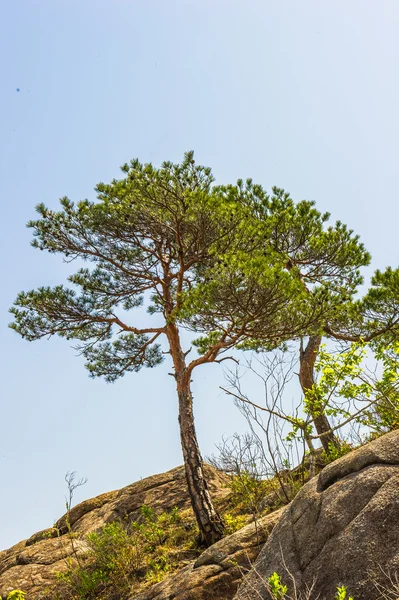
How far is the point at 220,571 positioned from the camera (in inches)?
236

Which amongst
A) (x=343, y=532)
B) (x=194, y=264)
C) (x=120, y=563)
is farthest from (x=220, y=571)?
(x=194, y=264)

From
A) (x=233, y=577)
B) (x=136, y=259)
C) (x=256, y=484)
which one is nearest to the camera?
(x=233, y=577)

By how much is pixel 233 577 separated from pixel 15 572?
19.5 ft

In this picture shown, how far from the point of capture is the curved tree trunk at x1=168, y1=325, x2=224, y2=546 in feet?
27.8

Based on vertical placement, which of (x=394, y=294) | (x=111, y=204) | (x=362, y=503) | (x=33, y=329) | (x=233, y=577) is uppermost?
(x=111, y=204)

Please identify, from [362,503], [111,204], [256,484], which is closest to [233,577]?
[362,503]

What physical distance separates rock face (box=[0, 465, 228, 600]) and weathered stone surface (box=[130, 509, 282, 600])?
362 centimetres

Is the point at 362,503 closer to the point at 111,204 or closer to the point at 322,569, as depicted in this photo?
the point at 322,569

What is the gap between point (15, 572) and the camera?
9.51 meters

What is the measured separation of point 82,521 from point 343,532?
9420 mm

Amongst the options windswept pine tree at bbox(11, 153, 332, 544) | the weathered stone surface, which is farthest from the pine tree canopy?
the weathered stone surface

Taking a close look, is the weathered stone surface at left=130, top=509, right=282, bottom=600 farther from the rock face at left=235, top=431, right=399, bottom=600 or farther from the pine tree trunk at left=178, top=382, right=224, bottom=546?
the pine tree trunk at left=178, top=382, right=224, bottom=546

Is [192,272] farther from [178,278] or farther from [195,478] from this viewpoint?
[195,478]

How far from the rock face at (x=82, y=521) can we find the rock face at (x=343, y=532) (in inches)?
240
